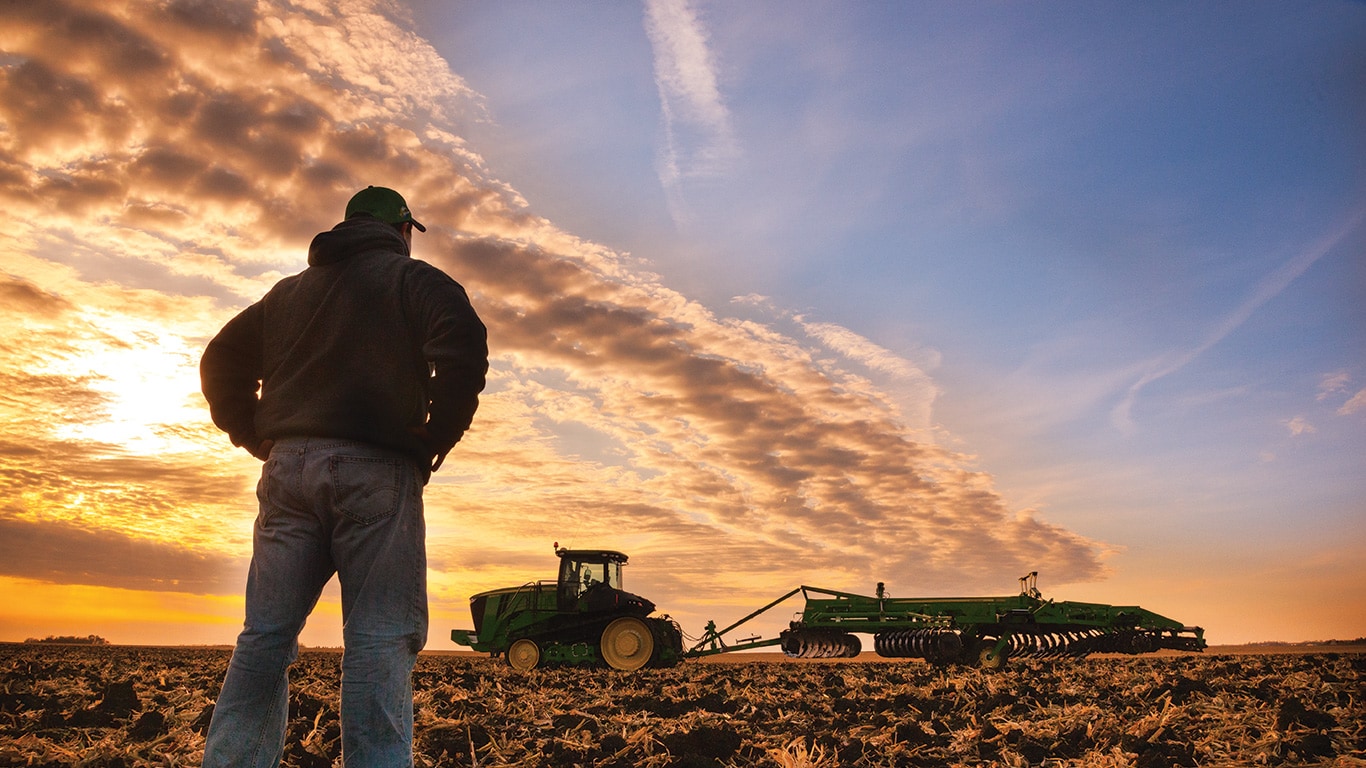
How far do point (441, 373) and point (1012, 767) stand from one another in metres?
4.52

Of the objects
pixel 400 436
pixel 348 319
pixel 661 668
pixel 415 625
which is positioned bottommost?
pixel 661 668

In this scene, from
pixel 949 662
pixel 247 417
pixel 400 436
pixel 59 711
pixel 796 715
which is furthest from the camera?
pixel 949 662

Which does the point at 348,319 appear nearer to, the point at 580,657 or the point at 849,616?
the point at 580,657

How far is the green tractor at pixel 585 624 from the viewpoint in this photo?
61.4 feet

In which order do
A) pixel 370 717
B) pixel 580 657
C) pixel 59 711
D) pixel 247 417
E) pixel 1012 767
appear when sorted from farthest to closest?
1. pixel 580 657
2. pixel 59 711
3. pixel 1012 767
4. pixel 247 417
5. pixel 370 717

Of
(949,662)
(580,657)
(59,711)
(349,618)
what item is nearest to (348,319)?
(349,618)

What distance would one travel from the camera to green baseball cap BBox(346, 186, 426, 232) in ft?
12.5

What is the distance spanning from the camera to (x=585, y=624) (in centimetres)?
1922

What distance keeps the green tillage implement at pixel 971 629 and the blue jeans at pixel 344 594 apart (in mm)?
18756

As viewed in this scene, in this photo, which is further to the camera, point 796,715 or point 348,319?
point 796,715

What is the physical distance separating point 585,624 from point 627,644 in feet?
3.71

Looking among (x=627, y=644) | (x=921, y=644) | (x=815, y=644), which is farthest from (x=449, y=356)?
(x=815, y=644)

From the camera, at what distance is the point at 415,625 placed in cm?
319

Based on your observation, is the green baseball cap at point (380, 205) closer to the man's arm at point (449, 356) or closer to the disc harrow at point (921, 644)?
the man's arm at point (449, 356)
